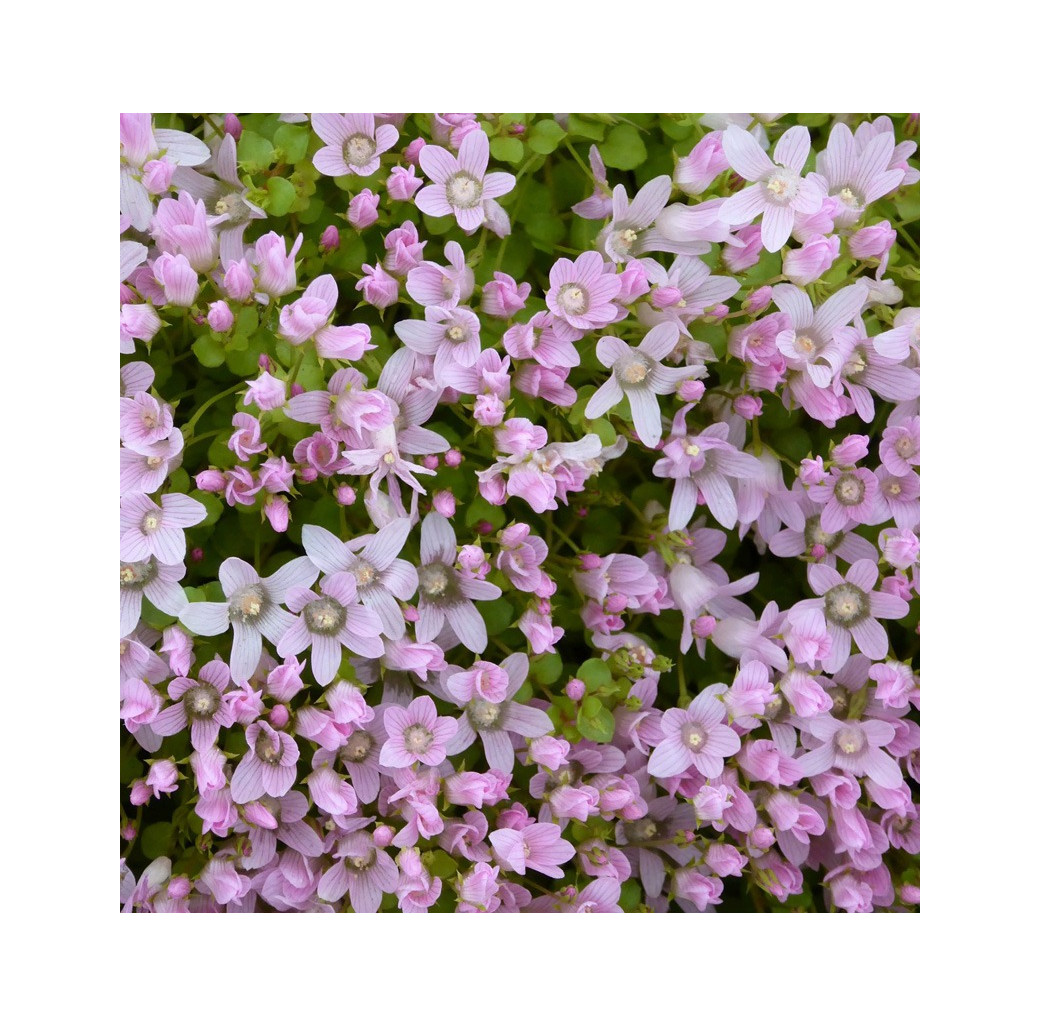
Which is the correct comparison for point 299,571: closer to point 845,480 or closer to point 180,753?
point 180,753

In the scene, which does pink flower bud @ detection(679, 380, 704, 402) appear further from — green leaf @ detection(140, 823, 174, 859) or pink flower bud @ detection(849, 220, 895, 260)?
green leaf @ detection(140, 823, 174, 859)

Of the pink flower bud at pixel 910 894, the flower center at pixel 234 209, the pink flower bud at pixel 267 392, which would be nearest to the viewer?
the pink flower bud at pixel 267 392

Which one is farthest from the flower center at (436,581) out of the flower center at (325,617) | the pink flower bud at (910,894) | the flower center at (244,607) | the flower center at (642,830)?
the pink flower bud at (910,894)

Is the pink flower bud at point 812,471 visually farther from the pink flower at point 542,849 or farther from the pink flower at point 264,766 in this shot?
the pink flower at point 264,766

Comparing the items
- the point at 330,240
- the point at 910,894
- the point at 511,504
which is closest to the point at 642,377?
the point at 511,504

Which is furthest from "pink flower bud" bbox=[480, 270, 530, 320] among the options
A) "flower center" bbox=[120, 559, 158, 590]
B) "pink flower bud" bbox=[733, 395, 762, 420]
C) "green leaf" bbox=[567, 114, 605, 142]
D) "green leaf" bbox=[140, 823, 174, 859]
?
"green leaf" bbox=[140, 823, 174, 859]

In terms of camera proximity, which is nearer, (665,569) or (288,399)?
(288,399)

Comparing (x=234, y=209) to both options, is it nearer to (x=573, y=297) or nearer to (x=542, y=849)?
(x=573, y=297)
